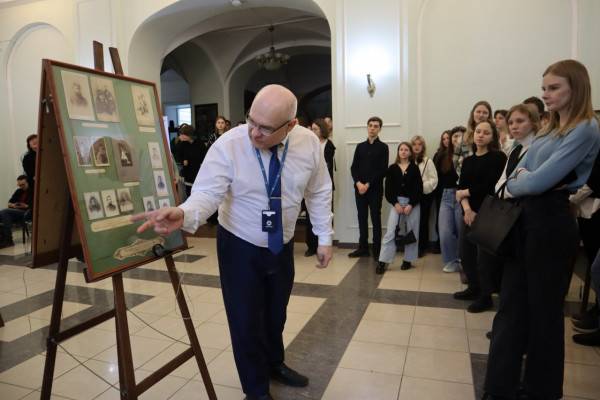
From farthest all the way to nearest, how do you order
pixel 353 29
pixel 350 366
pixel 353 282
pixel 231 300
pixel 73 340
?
pixel 353 29, pixel 353 282, pixel 73 340, pixel 350 366, pixel 231 300

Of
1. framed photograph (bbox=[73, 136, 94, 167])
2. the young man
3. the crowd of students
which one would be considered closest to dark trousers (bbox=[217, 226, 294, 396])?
framed photograph (bbox=[73, 136, 94, 167])

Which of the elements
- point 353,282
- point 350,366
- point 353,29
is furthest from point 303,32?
point 350,366

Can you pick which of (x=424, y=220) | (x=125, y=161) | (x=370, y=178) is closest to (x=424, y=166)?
(x=370, y=178)

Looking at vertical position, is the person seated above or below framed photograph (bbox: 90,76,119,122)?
below

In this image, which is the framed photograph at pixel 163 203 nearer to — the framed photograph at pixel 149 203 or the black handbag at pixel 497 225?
the framed photograph at pixel 149 203

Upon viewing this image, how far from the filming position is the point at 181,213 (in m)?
1.54

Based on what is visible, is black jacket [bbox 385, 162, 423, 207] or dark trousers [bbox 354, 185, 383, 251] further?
dark trousers [bbox 354, 185, 383, 251]

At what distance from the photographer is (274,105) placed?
1658 mm

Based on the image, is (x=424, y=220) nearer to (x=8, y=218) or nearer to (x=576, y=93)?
(x=576, y=93)

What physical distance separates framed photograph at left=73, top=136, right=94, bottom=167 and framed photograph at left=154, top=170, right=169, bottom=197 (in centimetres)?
31

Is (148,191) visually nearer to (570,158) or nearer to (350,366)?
(350,366)

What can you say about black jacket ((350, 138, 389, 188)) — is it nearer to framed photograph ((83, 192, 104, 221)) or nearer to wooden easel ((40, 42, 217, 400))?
wooden easel ((40, 42, 217, 400))

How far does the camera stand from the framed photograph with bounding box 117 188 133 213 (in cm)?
176

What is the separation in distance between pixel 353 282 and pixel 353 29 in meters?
3.08
